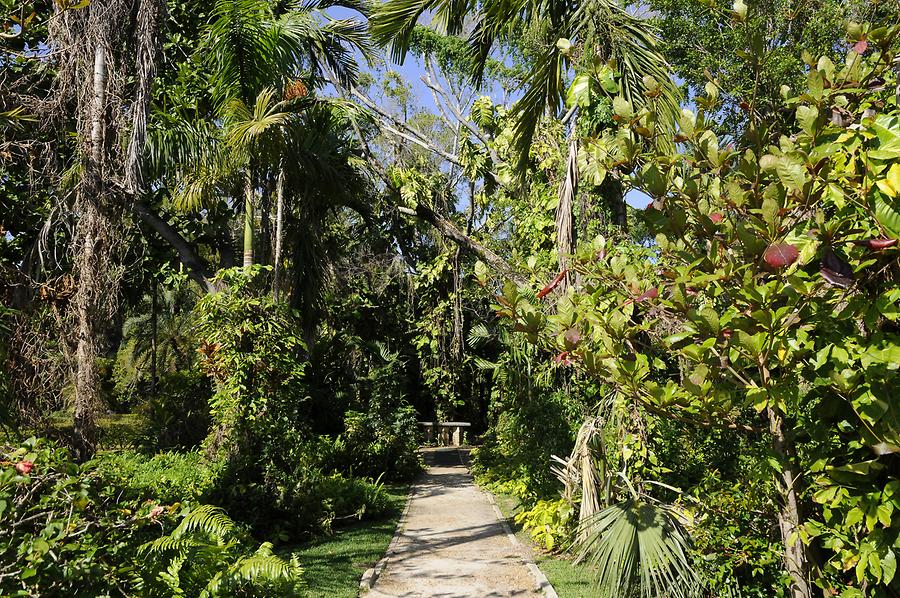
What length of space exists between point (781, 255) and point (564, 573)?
233 inches

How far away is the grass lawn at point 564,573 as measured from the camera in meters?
6.59

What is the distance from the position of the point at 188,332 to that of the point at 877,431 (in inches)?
941

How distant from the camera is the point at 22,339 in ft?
18.8

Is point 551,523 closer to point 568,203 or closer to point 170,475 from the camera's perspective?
point 568,203

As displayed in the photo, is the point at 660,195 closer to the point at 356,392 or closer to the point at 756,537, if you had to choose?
the point at 756,537

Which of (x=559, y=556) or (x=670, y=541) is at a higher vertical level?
(x=670, y=541)

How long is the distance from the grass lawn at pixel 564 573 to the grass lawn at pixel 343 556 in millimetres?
1922

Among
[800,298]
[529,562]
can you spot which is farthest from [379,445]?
[800,298]

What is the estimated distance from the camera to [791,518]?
298cm

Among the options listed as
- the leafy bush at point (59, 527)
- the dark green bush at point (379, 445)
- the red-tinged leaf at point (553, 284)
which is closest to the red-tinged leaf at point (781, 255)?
the red-tinged leaf at point (553, 284)

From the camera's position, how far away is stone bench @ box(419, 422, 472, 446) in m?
22.7

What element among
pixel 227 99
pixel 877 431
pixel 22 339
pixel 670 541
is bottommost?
pixel 670 541

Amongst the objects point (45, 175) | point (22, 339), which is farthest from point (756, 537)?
point (45, 175)

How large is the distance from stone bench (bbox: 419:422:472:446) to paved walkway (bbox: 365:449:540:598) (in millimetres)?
8982
